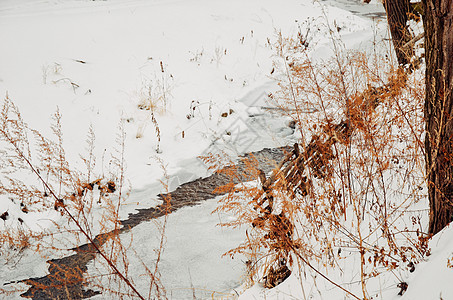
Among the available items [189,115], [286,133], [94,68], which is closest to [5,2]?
[94,68]

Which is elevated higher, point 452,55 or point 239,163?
point 452,55

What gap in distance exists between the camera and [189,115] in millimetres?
5875

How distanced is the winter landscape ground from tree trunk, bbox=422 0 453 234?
0.53 ft

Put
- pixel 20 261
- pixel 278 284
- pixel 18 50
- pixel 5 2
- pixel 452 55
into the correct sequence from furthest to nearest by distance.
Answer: pixel 5 2 < pixel 18 50 < pixel 20 261 < pixel 278 284 < pixel 452 55

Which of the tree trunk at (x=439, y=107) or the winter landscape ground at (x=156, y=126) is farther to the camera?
the winter landscape ground at (x=156, y=126)

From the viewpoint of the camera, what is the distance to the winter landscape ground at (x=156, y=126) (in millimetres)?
2588

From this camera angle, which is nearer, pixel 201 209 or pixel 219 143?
pixel 201 209

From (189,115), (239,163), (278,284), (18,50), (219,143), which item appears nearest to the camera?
(278,284)

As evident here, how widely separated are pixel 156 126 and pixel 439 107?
4007 millimetres

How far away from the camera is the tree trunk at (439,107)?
169cm

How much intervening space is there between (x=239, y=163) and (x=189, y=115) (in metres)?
1.41

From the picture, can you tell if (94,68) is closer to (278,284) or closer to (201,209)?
(201,209)

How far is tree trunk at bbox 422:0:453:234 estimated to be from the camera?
169cm

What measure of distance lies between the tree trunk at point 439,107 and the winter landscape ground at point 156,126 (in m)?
0.16
